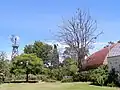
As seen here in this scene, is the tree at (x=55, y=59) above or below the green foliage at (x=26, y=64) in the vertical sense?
above

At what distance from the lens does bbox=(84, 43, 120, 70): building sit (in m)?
36.7

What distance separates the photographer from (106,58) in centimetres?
4862

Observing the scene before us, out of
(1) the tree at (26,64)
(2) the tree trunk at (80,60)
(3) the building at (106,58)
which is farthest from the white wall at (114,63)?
(1) the tree at (26,64)

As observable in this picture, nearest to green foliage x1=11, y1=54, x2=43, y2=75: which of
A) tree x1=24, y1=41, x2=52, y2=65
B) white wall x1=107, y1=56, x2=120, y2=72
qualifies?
white wall x1=107, y1=56, x2=120, y2=72

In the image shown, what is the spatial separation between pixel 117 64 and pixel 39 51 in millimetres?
54862

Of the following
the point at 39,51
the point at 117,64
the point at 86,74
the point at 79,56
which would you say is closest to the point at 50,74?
the point at 79,56

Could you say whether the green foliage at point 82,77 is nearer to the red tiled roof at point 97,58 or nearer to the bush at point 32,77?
the red tiled roof at point 97,58

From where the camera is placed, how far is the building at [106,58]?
36688 mm

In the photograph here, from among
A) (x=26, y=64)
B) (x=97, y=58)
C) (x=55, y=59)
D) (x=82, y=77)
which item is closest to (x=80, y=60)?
(x=97, y=58)

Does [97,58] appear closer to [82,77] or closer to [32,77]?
[82,77]

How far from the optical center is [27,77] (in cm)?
5372

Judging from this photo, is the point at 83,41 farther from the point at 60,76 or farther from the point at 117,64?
the point at 117,64

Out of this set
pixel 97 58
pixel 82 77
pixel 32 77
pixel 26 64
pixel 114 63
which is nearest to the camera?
pixel 114 63

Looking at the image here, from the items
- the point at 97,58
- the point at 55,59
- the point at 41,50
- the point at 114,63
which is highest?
the point at 41,50
